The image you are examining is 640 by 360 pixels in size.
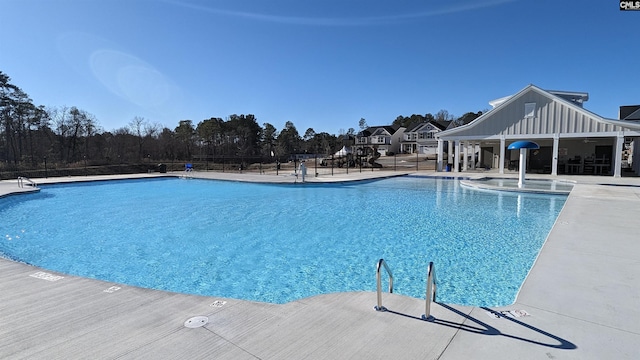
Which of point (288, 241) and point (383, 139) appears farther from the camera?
point (383, 139)

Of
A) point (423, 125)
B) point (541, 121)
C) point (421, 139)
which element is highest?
point (423, 125)

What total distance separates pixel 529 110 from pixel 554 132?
1.91m

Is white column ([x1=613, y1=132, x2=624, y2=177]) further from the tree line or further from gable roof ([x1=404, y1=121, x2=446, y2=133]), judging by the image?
gable roof ([x1=404, y1=121, x2=446, y2=133])

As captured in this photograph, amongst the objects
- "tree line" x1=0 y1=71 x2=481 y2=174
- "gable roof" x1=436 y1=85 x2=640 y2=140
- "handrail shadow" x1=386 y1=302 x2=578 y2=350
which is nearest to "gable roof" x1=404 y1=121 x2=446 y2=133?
"tree line" x1=0 y1=71 x2=481 y2=174

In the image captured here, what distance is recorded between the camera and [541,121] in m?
19.4

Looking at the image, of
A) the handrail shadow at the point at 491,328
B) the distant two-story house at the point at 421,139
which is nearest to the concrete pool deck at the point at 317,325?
the handrail shadow at the point at 491,328

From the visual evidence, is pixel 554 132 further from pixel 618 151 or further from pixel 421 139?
pixel 421 139

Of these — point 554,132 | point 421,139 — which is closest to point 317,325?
point 554,132

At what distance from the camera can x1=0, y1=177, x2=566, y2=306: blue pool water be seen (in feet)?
16.8

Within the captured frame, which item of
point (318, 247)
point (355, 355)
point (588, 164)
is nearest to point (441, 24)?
point (588, 164)

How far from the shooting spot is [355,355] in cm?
234

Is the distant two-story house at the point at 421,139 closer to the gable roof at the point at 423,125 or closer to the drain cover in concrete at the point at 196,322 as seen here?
the gable roof at the point at 423,125

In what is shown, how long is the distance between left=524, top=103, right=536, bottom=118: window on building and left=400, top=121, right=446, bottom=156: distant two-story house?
2656cm

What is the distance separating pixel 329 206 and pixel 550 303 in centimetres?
862
